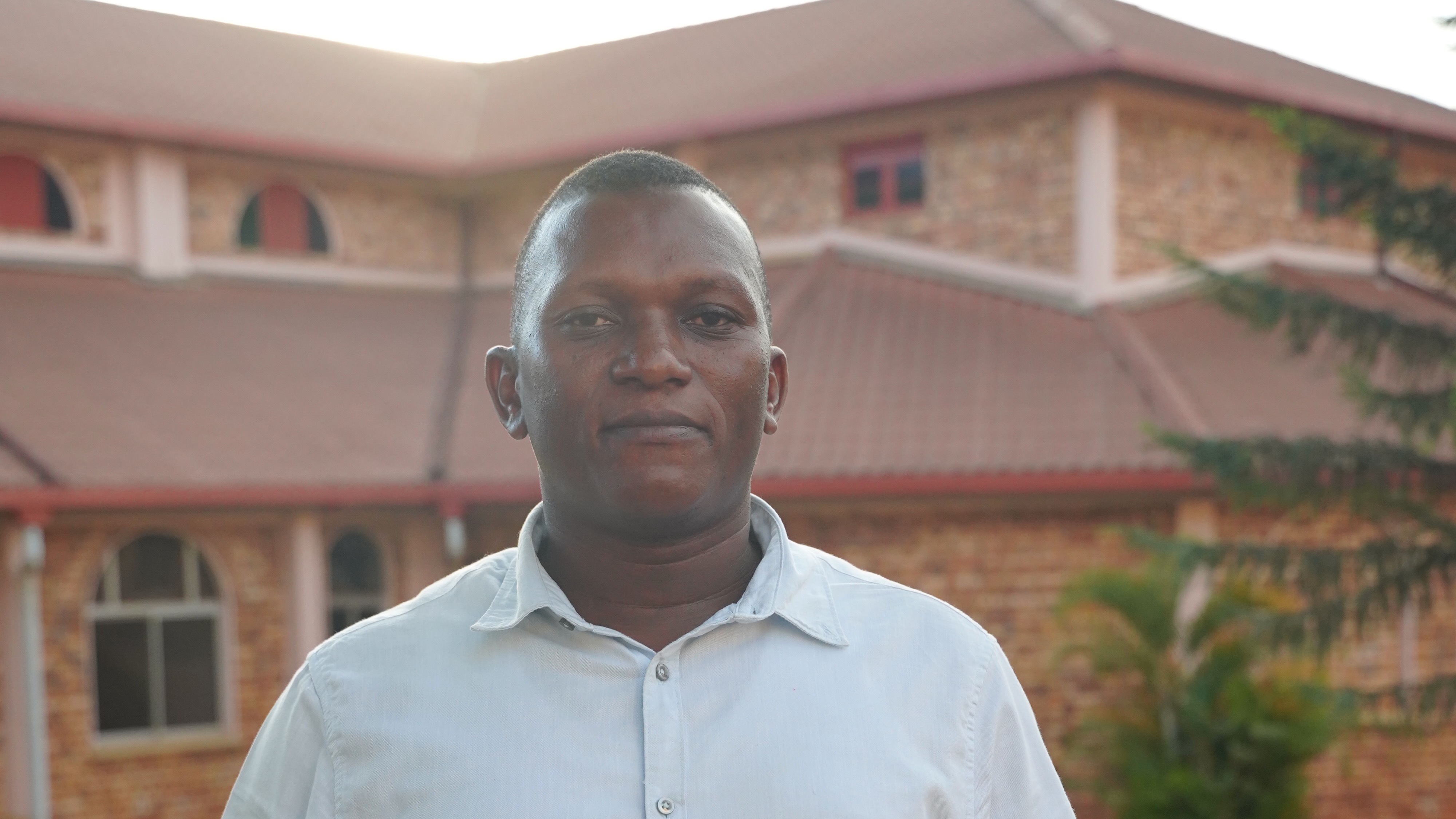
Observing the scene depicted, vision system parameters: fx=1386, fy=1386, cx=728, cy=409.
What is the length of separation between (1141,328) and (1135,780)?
442 cm

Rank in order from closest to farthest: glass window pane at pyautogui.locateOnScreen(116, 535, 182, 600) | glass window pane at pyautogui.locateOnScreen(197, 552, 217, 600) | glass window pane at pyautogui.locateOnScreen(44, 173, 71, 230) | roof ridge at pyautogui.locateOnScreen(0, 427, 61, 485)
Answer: roof ridge at pyautogui.locateOnScreen(0, 427, 61, 485) → glass window pane at pyautogui.locateOnScreen(116, 535, 182, 600) → glass window pane at pyautogui.locateOnScreen(197, 552, 217, 600) → glass window pane at pyautogui.locateOnScreen(44, 173, 71, 230)

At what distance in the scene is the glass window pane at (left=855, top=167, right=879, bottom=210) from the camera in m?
12.7

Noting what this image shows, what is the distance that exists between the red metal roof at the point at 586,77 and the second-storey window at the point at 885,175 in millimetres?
503

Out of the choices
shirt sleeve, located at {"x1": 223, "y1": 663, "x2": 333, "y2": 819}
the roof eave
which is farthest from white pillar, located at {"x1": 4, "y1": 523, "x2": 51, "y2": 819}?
shirt sleeve, located at {"x1": 223, "y1": 663, "x2": 333, "y2": 819}

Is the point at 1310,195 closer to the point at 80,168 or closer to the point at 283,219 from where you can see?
the point at 283,219

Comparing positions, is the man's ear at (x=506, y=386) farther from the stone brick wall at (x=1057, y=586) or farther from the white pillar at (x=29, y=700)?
the white pillar at (x=29, y=700)

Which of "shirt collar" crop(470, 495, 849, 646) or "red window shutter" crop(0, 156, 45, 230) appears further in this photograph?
"red window shutter" crop(0, 156, 45, 230)

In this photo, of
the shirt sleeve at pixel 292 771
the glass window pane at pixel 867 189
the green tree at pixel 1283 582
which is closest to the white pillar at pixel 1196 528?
the green tree at pixel 1283 582

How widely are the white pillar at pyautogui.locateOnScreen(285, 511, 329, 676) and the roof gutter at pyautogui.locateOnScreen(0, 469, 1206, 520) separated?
24cm

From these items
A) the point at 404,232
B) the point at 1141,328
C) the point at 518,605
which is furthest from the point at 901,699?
the point at 404,232

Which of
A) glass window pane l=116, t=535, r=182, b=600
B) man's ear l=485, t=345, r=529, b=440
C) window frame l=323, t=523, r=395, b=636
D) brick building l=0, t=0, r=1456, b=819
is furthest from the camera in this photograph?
window frame l=323, t=523, r=395, b=636

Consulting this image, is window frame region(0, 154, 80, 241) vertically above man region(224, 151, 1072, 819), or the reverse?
window frame region(0, 154, 80, 241)

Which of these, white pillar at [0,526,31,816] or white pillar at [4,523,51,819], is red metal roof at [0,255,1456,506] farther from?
white pillar at [0,526,31,816]

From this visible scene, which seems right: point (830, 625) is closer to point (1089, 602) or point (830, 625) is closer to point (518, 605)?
point (518, 605)
